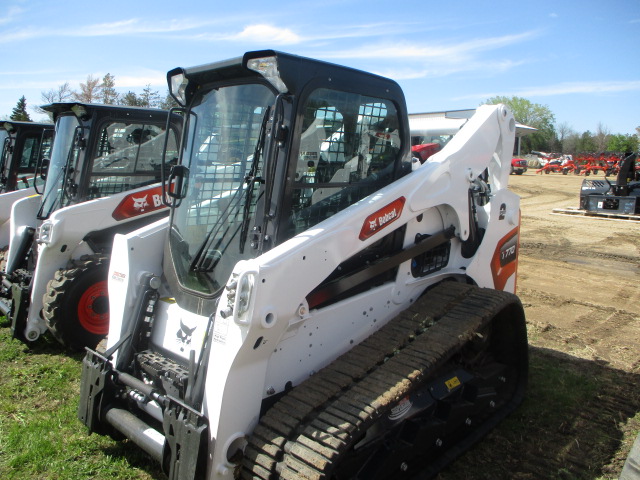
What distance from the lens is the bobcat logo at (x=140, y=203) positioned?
21.0 ft

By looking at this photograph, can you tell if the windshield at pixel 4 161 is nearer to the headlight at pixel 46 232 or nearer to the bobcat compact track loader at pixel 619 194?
the headlight at pixel 46 232

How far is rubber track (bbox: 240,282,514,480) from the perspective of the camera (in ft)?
9.08

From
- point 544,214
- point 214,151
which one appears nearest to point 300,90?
point 214,151

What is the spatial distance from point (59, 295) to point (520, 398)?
418 centimetres

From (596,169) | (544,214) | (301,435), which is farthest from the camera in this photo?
(596,169)

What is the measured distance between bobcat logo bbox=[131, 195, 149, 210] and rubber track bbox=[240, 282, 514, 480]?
368cm

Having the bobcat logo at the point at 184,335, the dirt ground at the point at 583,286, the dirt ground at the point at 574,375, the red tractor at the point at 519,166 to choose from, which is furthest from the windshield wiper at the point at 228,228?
the red tractor at the point at 519,166

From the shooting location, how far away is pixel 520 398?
14.7ft

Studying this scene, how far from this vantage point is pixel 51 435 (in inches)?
161

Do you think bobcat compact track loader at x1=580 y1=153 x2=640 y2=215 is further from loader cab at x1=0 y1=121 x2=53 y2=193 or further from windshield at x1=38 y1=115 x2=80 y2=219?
windshield at x1=38 y1=115 x2=80 y2=219

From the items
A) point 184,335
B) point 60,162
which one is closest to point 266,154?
point 184,335

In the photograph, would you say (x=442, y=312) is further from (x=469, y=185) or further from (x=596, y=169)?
(x=596, y=169)

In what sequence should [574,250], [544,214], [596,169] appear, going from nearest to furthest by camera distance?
[574,250] < [544,214] < [596,169]

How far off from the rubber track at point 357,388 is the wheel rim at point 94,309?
3.32m
